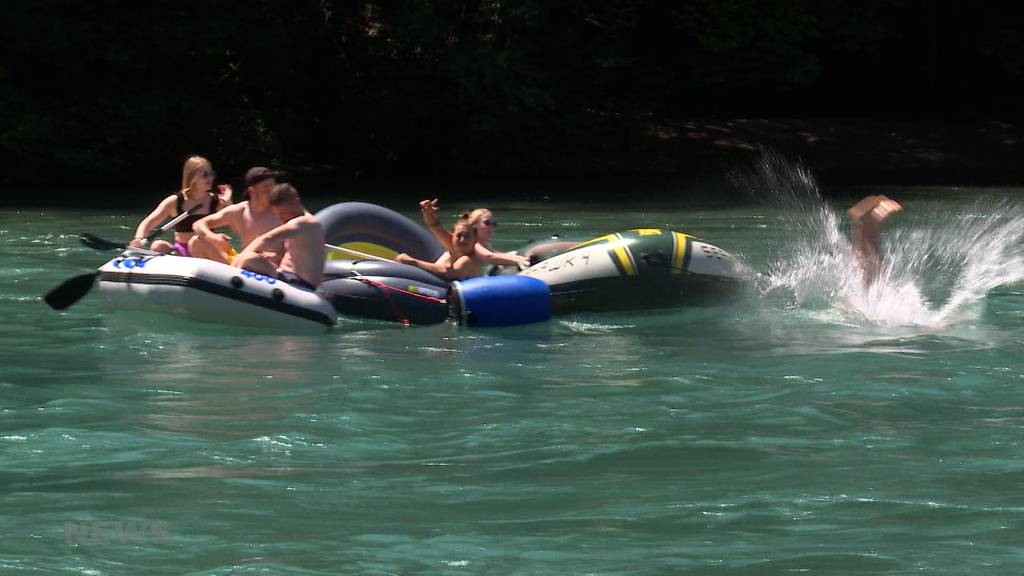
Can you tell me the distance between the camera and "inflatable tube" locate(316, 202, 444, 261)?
38.3 ft

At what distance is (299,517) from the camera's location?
5.87m

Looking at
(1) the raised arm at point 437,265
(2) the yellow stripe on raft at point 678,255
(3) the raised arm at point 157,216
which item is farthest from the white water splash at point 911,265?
(3) the raised arm at point 157,216

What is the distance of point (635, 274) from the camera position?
35.7 feet

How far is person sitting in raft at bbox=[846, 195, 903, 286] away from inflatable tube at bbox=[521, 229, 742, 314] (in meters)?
0.86

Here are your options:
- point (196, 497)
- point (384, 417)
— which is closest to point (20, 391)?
point (384, 417)

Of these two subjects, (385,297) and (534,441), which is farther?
(385,297)

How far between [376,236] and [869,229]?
3396mm

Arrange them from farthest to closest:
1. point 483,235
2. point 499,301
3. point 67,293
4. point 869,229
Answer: point 483,235 < point 869,229 < point 67,293 < point 499,301

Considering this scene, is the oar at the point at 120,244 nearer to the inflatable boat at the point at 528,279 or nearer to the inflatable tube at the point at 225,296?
the inflatable tube at the point at 225,296

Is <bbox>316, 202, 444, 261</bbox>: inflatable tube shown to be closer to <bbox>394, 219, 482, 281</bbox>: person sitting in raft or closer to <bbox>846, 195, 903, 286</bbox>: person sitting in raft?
<bbox>394, 219, 482, 281</bbox>: person sitting in raft

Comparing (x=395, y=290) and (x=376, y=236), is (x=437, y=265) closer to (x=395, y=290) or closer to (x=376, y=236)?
(x=376, y=236)

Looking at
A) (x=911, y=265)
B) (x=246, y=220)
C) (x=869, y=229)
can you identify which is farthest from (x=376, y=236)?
(x=911, y=265)

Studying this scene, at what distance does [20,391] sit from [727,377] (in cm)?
355

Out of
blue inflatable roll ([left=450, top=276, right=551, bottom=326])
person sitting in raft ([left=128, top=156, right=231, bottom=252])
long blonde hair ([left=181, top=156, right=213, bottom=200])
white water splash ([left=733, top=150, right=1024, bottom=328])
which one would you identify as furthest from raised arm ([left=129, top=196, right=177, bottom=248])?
white water splash ([left=733, top=150, right=1024, bottom=328])
